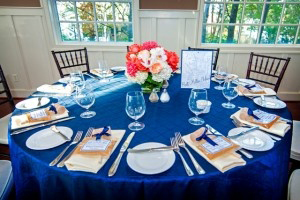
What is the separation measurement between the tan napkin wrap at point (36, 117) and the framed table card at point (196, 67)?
861 millimetres

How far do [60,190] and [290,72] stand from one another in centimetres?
346

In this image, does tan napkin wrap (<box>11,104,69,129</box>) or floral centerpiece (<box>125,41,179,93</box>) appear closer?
tan napkin wrap (<box>11,104,69,129</box>)

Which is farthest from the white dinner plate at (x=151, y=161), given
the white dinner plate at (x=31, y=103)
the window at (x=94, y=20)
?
the window at (x=94, y=20)

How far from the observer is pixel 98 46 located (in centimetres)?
Answer: 296

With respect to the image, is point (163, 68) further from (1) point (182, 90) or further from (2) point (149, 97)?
(1) point (182, 90)

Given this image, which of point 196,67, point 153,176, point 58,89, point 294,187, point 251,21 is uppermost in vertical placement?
point 251,21

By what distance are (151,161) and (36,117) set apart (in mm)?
728

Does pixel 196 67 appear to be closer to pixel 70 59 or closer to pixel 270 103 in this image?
pixel 270 103

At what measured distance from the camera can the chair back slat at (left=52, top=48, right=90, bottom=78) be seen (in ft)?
6.89

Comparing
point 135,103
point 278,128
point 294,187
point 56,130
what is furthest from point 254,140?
point 56,130

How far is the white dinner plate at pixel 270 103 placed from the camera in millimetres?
1212

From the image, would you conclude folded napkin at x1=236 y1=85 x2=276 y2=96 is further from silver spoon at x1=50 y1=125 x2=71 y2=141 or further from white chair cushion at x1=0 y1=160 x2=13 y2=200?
white chair cushion at x1=0 y1=160 x2=13 y2=200

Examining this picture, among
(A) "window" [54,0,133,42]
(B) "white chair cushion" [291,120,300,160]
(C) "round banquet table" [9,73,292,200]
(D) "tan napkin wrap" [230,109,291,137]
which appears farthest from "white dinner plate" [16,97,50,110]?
(A) "window" [54,0,133,42]

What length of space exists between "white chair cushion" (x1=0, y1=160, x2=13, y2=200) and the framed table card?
1.27m
